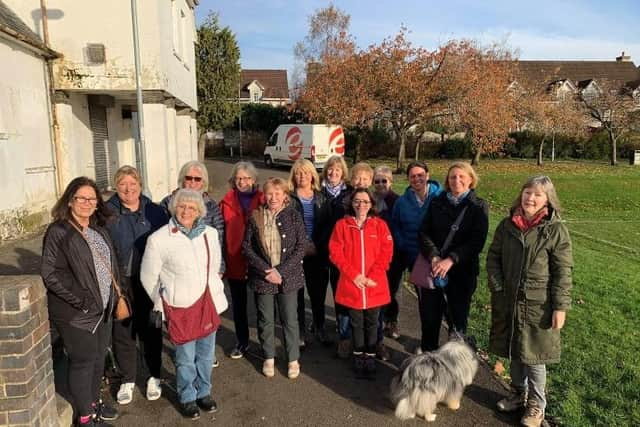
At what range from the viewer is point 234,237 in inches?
177

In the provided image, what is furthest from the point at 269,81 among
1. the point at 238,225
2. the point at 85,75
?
the point at 238,225

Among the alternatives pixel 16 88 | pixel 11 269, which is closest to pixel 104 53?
pixel 16 88

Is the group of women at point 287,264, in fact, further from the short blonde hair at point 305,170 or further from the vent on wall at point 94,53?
the vent on wall at point 94,53

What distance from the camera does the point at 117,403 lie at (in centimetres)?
385

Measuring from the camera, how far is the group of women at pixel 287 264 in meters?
3.32

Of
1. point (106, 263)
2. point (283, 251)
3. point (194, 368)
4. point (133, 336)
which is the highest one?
point (106, 263)

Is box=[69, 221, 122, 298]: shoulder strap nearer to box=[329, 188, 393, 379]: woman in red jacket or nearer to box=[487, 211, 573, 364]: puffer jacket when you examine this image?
box=[329, 188, 393, 379]: woman in red jacket

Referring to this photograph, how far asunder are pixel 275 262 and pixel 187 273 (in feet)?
3.02

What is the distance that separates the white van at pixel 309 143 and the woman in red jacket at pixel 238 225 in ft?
75.7

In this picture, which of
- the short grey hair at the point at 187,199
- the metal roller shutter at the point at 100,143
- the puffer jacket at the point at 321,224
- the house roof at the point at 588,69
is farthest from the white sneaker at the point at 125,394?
the house roof at the point at 588,69

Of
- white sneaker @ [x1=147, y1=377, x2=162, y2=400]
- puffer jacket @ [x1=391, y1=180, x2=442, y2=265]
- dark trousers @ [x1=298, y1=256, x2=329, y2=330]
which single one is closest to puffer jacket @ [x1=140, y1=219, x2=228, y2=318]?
white sneaker @ [x1=147, y1=377, x2=162, y2=400]

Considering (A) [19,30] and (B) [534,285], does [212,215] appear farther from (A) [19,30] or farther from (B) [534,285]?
(A) [19,30]

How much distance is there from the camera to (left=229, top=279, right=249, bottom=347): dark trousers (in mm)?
4633

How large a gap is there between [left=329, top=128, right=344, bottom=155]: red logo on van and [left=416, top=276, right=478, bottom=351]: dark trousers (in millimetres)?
25155
